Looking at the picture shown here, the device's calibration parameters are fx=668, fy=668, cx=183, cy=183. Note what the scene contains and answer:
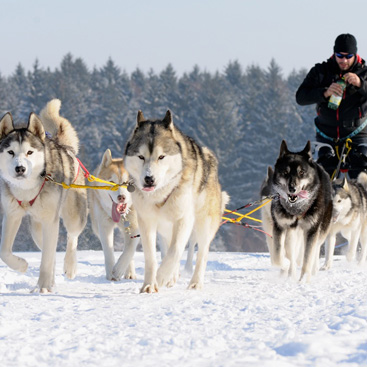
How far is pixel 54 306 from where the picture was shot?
320 centimetres

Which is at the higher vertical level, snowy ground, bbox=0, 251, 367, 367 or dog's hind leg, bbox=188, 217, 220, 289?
dog's hind leg, bbox=188, 217, 220, 289

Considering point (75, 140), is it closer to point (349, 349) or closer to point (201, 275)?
point (201, 275)

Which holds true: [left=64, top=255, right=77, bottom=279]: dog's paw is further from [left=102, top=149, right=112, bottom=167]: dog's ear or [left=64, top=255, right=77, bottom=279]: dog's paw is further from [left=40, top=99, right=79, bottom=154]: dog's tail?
[left=102, top=149, right=112, bottom=167]: dog's ear

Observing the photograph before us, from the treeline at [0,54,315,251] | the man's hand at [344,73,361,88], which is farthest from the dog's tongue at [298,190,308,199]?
the treeline at [0,54,315,251]

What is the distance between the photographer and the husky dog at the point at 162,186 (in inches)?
144

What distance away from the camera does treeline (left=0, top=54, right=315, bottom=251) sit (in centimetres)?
3928

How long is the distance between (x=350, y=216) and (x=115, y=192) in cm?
276

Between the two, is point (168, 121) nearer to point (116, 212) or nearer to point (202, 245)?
point (202, 245)

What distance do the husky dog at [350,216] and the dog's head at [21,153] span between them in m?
3.13

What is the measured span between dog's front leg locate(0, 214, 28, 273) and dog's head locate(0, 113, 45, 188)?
9.8 inches

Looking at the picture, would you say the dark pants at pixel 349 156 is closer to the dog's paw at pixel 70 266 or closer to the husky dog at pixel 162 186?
the husky dog at pixel 162 186

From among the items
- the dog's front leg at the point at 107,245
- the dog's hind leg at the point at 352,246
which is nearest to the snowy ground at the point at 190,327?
the dog's front leg at the point at 107,245

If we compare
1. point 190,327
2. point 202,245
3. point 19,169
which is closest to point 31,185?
point 19,169

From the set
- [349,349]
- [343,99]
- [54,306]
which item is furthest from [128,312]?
[343,99]
